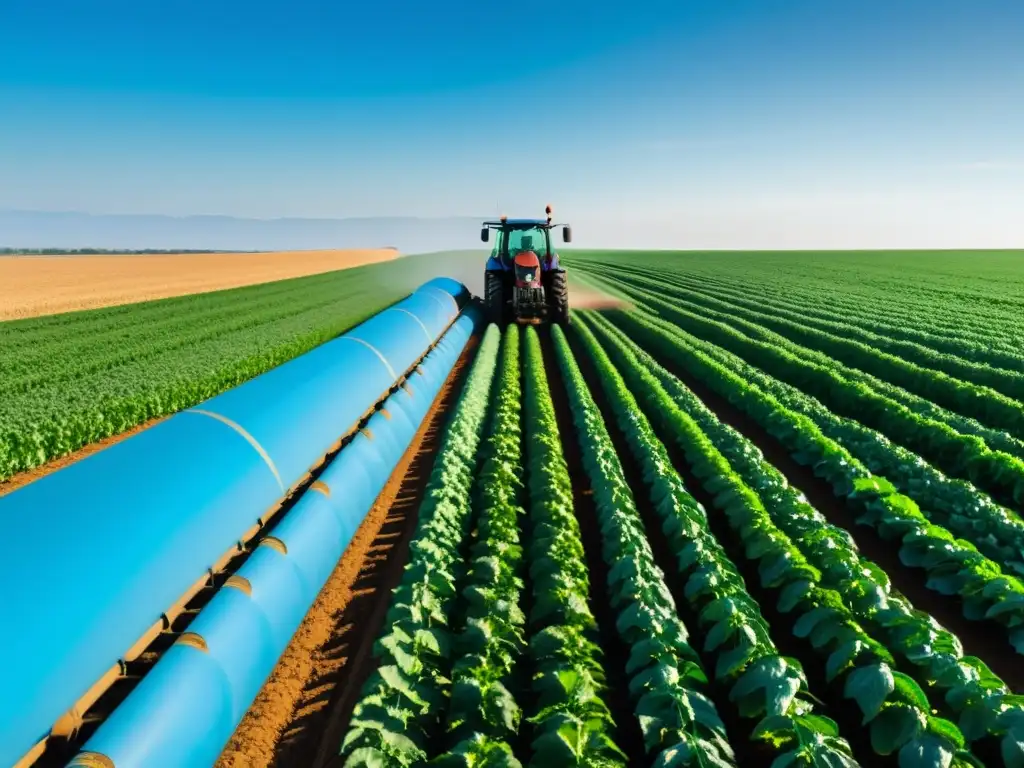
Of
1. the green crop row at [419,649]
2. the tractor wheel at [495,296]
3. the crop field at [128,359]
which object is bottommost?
the green crop row at [419,649]

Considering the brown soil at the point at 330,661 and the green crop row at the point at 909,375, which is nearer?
the brown soil at the point at 330,661

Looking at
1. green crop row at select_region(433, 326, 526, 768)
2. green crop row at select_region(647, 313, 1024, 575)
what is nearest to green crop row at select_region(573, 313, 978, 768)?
green crop row at select_region(433, 326, 526, 768)

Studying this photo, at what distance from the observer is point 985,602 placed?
5254mm

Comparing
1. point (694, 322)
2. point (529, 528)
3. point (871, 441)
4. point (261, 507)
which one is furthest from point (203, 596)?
point (694, 322)

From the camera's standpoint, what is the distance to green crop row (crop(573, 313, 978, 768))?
10.6ft

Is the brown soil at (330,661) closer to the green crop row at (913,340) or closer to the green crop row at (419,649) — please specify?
the green crop row at (419,649)

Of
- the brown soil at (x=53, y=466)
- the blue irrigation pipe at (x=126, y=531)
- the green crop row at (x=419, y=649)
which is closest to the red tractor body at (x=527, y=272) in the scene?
the brown soil at (x=53, y=466)

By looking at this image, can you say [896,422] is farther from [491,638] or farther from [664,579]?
[491,638]

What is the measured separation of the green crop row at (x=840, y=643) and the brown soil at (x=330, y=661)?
3.12 meters

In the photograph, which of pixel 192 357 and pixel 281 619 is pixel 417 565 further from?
pixel 192 357

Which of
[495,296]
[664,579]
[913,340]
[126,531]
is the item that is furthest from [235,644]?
[913,340]

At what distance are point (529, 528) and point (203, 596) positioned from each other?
10.6 ft

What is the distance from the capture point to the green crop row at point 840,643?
3.24 meters

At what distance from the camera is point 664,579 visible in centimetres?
588
